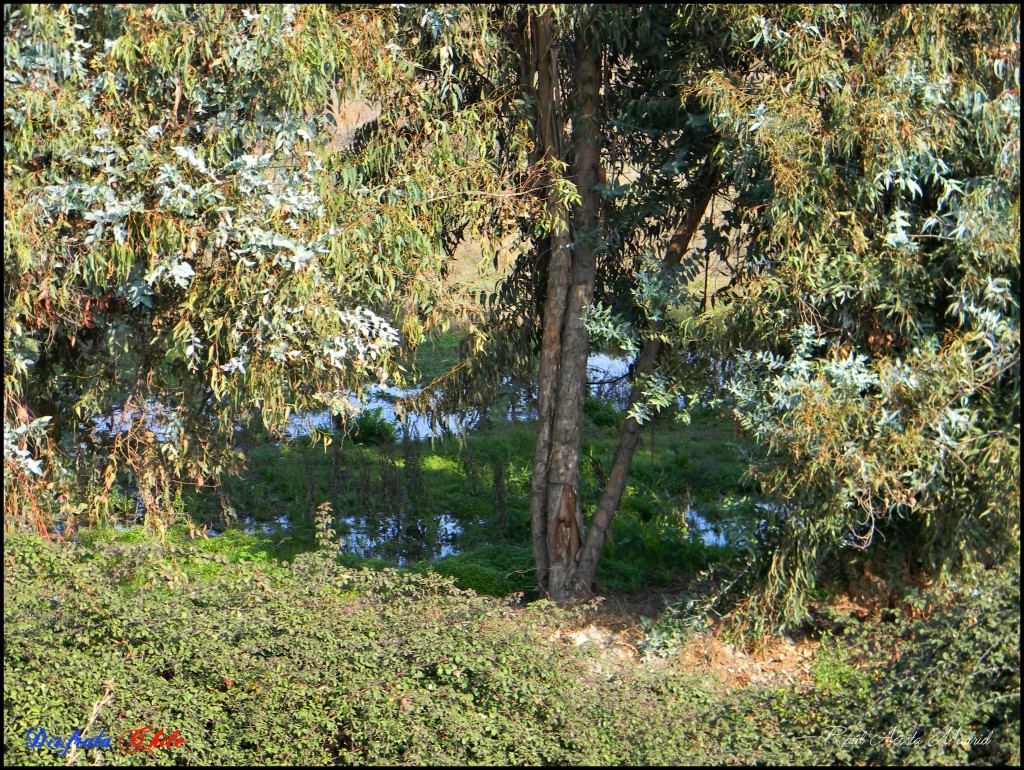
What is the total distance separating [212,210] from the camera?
231 inches


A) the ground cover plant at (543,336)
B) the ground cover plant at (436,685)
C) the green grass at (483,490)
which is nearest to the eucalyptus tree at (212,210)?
the ground cover plant at (543,336)

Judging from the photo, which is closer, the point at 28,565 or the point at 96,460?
the point at 28,565

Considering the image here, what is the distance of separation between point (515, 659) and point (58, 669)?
2.48 metres

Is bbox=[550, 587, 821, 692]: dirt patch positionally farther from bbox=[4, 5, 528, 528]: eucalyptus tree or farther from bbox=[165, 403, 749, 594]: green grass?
bbox=[4, 5, 528, 528]: eucalyptus tree

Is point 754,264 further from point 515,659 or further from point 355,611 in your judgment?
point 355,611

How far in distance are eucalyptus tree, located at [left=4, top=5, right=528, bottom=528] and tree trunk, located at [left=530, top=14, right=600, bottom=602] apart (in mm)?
664

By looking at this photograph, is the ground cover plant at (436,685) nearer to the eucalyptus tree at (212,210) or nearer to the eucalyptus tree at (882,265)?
the eucalyptus tree at (882,265)

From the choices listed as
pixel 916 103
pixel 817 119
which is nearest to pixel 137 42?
pixel 817 119

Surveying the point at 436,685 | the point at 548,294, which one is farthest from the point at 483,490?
the point at 436,685

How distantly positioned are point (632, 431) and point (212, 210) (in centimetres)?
350

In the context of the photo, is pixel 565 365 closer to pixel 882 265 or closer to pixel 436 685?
pixel 882 265

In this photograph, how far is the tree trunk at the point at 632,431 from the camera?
291 inches

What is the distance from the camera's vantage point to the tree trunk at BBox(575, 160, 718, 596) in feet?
24.2

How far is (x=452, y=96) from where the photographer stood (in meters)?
7.02
